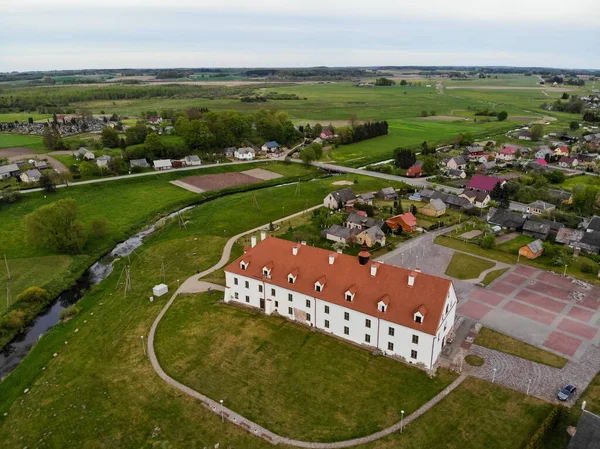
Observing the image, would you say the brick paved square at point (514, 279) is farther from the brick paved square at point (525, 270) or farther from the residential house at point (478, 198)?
the residential house at point (478, 198)

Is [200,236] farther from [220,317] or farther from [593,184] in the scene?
[593,184]

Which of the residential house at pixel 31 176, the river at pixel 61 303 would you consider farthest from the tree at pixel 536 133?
the residential house at pixel 31 176

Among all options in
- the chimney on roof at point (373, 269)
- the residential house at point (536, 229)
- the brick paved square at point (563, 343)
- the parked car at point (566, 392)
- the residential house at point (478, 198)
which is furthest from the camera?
the residential house at point (478, 198)

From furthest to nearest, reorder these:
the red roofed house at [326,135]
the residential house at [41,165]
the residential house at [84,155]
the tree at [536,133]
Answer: the red roofed house at [326,135] → the tree at [536,133] → the residential house at [84,155] → the residential house at [41,165]

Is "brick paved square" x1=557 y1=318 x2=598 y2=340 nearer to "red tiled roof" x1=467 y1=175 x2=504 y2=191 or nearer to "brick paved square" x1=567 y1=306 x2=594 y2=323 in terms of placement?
"brick paved square" x1=567 y1=306 x2=594 y2=323

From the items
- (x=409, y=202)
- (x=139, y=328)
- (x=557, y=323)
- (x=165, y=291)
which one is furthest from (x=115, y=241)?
(x=557, y=323)

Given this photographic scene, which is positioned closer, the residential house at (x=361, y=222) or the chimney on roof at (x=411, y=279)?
the chimney on roof at (x=411, y=279)

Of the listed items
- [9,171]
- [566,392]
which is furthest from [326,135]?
[566,392]
